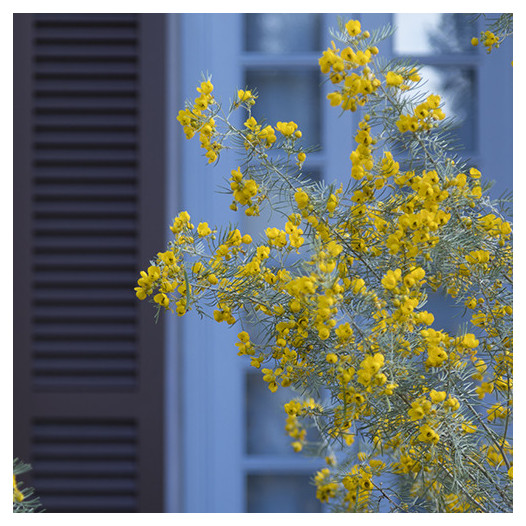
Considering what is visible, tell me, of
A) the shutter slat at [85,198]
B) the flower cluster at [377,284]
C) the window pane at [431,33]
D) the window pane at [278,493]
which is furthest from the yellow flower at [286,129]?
the window pane at [278,493]

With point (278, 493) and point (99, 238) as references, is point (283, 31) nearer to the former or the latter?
point (99, 238)

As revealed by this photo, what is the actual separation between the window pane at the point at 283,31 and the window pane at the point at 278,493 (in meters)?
1.35

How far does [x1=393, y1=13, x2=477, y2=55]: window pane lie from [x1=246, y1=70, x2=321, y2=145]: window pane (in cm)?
28

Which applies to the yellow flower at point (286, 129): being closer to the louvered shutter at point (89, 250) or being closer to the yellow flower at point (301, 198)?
the yellow flower at point (301, 198)

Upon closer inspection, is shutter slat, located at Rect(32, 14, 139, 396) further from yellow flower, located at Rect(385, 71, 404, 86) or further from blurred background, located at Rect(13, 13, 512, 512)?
yellow flower, located at Rect(385, 71, 404, 86)

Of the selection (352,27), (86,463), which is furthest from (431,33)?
(86,463)

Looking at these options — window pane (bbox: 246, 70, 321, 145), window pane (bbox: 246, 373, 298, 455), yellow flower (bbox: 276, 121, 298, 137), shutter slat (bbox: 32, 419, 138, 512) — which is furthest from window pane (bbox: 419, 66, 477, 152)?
shutter slat (bbox: 32, 419, 138, 512)

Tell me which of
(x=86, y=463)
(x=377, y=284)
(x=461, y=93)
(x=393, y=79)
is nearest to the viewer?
(x=393, y=79)

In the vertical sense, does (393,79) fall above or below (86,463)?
above

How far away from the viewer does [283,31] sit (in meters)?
1.68

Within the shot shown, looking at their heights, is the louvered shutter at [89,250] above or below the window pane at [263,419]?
above

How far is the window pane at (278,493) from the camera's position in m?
1.65

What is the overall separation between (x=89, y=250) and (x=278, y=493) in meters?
0.95

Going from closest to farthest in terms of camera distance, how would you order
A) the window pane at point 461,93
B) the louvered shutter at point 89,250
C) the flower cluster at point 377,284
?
the flower cluster at point 377,284 → the louvered shutter at point 89,250 → the window pane at point 461,93
